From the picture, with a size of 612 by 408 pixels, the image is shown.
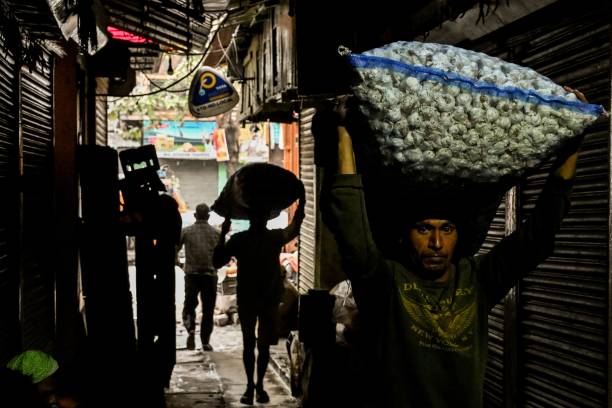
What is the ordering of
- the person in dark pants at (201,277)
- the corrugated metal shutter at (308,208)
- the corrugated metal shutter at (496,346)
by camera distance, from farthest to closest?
the person in dark pants at (201,277) < the corrugated metal shutter at (308,208) < the corrugated metal shutter at (496,346)

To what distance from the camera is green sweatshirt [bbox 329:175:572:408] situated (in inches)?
126

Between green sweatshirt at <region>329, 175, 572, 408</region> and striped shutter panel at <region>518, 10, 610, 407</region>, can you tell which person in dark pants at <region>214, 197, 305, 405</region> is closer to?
striped shutter panel at <region>518, 10, 610, 407</region>

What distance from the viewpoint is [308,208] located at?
12.7 metres

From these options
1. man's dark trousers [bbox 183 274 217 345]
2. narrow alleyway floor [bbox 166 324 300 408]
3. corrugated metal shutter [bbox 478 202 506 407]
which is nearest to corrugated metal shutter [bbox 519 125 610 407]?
corrugated metal shutter [bbox 478 202 506 407]

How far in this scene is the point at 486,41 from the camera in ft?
20.4

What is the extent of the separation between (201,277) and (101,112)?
5.88 metres

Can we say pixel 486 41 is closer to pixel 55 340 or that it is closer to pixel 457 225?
pixel 457 225

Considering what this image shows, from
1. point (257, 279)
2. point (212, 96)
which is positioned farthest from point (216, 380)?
point (212, 96)

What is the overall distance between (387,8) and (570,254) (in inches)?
176

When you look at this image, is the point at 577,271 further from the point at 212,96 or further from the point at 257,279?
the point at 212,96

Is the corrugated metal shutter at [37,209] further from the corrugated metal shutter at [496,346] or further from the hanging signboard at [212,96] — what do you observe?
the hanging signboard at [212,96]

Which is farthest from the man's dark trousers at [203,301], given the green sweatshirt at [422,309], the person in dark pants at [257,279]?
the green sweatshirt at [422,309]

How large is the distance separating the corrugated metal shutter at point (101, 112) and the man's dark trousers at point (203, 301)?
13.2 feet

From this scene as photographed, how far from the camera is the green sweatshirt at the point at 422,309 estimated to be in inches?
126
